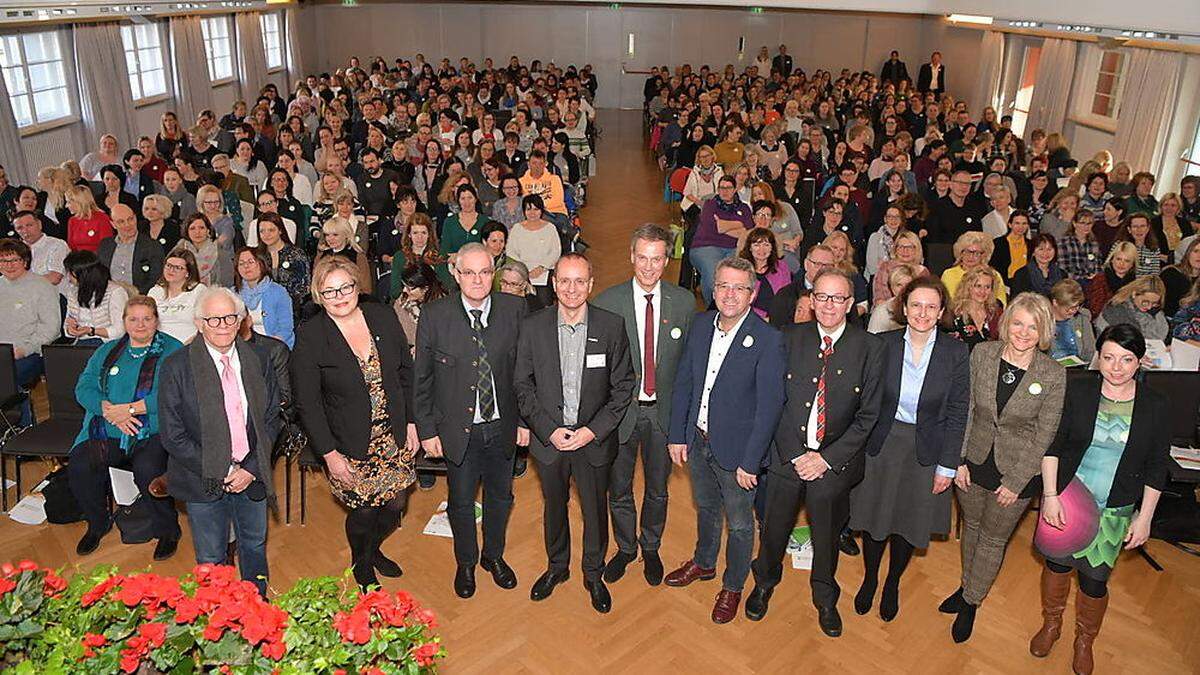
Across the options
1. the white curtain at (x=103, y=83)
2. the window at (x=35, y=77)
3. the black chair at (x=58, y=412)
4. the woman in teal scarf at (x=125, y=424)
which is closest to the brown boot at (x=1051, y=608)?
the woman in teal scarf at (x=125, y=424)

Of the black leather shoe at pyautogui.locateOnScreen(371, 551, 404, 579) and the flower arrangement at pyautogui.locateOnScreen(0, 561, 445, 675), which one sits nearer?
the flower arrangement at pyautogui.locateOnScreen(0, 561, 445, 675)

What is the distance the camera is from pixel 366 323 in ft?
12.8

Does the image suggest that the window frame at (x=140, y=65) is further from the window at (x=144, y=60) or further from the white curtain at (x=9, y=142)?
the white curtain at (x=9, y=142)

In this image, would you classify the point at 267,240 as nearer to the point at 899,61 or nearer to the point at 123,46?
the point at 123,46

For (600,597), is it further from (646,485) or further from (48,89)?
(48,89)

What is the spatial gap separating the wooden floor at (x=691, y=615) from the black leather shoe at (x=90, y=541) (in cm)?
6

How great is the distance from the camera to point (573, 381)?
3965mm

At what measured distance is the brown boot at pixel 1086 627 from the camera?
152 inches

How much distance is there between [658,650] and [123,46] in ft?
46.4

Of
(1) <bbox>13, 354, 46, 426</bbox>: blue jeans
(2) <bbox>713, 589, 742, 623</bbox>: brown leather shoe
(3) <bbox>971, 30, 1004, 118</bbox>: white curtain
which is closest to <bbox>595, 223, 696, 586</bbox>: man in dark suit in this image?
(2) <bbox>713, 589, 742, 623</bbox>: brown leather shoe

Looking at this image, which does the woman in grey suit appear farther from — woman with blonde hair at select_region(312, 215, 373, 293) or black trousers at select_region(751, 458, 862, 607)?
woman with blonde hair at select_region(312, 215, 373, 293)

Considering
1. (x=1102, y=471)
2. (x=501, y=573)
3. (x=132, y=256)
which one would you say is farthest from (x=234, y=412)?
(x=1102, y=471)

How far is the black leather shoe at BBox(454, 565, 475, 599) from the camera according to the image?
439 centimetres

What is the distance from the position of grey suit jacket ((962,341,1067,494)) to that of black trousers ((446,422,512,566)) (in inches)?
84.9
